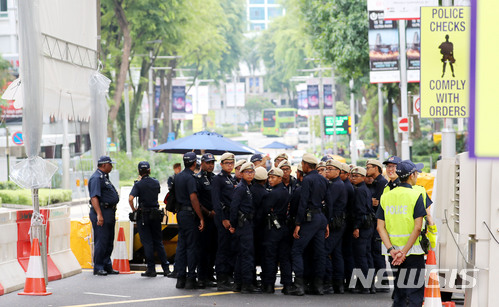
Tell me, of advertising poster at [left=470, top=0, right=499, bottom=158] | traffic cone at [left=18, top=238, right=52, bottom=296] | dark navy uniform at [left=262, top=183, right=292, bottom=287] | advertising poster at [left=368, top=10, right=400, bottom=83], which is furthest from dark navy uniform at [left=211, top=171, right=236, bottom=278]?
advertising poster at [left=368, top=10, right=400, bottom=83]

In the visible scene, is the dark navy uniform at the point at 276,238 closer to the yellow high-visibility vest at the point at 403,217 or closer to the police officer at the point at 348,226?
the police officer at the point at 348,226

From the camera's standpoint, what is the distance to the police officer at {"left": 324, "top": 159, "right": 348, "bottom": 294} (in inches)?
514

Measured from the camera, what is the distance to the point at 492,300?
804 cm

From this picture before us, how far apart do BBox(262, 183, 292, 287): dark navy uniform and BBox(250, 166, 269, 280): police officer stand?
0.10 meters

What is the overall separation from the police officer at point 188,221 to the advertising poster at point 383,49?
1810cm

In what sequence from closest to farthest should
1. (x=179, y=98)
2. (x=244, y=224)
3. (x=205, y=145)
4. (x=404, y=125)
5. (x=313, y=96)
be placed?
(x=244, y=224) → (x=205, y=145) → (x=404, y=125) → (x=179, y=98) → (x=313, y=96)

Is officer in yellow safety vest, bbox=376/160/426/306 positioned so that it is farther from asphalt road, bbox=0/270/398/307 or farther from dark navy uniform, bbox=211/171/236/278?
dark navy uniform, bbox=211/171/236/278

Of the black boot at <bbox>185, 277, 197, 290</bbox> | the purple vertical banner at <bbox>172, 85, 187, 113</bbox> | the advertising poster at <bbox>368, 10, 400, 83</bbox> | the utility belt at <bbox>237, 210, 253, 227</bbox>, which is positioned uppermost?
the advertising poster at <bbox>368, 10, 400, 83</bbox>

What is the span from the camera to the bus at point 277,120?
14725 centimetres

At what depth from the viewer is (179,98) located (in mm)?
62531

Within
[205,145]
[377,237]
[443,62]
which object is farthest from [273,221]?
[205,145]

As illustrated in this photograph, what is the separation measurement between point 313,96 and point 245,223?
52605mm

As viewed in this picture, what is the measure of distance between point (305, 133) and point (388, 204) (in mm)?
122924

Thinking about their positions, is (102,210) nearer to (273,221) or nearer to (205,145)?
(273,221)
